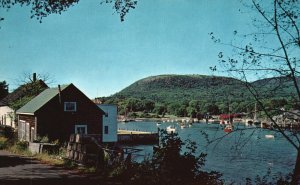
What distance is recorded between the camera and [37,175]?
1577 cm

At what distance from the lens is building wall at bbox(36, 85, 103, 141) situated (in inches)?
1438

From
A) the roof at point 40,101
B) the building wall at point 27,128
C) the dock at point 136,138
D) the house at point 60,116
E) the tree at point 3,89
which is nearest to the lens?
the house at point 60,116

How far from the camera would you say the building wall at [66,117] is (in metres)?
36.5

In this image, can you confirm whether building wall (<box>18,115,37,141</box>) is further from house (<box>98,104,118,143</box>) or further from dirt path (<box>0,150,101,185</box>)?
dirt path (<box>0,150,101,185</box>)

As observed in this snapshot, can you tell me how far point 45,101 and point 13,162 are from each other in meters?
17.8

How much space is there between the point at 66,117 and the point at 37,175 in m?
22.5

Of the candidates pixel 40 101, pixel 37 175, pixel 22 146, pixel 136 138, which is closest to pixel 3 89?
pixel 136 138

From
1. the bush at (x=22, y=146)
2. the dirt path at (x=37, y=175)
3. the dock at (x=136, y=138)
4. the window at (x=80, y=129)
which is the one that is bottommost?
the dock at (x=136, y=138)

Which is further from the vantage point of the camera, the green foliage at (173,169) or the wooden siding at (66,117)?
the wooden siding at (66,117)

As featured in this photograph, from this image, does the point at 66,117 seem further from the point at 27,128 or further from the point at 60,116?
the point at 27,128

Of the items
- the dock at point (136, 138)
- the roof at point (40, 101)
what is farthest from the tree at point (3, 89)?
the roof at point (40, 101)

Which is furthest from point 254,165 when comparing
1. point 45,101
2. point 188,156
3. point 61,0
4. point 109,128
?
point 61,0

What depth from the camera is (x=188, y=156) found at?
13.1m

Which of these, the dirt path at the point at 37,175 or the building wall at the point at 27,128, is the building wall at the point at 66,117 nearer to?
the building wall at the point at 27,128
